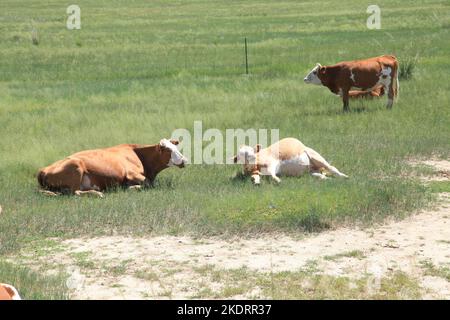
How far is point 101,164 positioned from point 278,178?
2.52 meters

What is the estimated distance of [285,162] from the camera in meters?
11.9

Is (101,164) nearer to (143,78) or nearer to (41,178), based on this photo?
(41,178)

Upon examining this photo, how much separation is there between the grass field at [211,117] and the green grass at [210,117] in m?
0.03

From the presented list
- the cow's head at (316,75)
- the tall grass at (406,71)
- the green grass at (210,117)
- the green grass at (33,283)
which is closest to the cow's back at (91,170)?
the green grass at (210,117)

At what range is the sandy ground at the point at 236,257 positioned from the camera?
297 inches

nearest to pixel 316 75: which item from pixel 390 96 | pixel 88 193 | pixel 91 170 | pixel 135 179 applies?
pixel 390 96

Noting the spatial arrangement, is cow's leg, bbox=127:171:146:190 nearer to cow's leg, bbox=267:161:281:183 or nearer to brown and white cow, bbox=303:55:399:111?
cow's leg, bbox=267:161:281:183

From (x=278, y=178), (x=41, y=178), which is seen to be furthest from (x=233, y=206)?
(x=41, y=178)

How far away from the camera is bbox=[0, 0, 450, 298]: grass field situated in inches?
386

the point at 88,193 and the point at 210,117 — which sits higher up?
the point at 210,117

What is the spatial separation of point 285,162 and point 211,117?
5.29 m

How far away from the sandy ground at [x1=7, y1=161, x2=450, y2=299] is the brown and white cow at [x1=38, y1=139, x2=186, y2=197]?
220 centimetres

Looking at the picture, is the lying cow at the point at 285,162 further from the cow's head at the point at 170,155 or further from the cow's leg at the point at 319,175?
the cow's head at the point at 170,155

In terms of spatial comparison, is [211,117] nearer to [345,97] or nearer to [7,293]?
[345,97]
